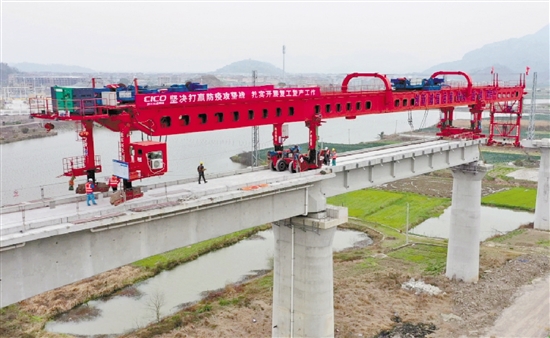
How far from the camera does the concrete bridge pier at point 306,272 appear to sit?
69.2ft

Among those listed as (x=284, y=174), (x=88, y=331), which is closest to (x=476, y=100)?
(x=284, y=174)

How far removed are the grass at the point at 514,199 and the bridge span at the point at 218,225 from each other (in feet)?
84.3

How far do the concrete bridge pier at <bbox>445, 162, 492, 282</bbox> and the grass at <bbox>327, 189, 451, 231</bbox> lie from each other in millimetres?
10913

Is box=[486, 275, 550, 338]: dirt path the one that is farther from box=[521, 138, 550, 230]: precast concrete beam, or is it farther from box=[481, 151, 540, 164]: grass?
box=[481, 151, 540, 164]: grass

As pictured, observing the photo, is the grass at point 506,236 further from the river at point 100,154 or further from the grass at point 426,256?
the river at point 100,154

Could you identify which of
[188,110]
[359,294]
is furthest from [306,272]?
[359,294]

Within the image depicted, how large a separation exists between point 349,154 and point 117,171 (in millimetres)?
13402

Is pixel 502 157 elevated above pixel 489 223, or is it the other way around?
pixel 502 157

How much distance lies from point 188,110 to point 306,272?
8.36 m

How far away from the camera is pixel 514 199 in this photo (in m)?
53.4

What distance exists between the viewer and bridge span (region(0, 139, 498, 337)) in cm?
1416

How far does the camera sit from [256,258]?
36.7 metres

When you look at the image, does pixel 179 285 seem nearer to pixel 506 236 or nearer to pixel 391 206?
pixel 391 206

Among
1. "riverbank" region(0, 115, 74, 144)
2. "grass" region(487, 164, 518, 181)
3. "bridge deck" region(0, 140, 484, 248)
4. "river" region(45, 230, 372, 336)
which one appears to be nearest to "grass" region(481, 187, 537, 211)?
"grass" region(487, 164, 518, 181)
